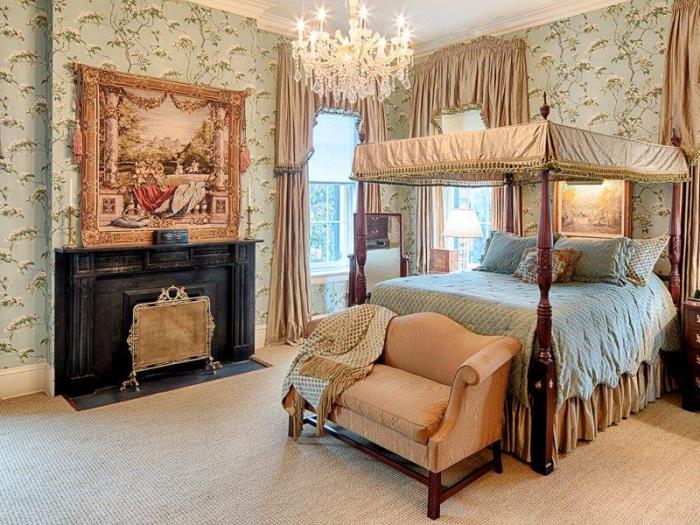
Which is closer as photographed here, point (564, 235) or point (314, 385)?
point (314, 385)

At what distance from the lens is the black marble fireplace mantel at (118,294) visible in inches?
153

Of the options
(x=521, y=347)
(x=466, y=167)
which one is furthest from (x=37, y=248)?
(x=521, y=347)

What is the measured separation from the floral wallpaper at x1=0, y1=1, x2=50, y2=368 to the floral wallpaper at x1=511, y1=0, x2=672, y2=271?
13.6 feet

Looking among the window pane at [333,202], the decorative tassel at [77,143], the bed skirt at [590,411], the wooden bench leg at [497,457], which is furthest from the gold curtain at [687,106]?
the decorative tassel at [77,143]

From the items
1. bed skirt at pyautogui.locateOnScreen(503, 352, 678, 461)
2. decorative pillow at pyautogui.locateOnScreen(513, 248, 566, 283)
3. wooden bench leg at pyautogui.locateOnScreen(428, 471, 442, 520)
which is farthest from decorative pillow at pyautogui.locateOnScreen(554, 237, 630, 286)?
wooden bench leg at pyautogui.locateOnScreen(428, 471, 442, 520)

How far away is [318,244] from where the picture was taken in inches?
231

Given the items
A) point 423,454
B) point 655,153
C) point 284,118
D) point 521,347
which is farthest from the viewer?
point 284,118

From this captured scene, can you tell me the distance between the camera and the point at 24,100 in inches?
150

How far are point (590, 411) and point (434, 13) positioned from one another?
372 cm

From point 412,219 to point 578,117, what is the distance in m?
2.17

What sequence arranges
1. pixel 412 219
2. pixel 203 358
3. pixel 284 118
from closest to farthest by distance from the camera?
pixel 203 358
pixel 284 118
pixel 412 219

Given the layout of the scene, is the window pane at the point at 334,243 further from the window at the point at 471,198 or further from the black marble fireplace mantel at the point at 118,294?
the black marble fireplace mantel at the point at 118,294

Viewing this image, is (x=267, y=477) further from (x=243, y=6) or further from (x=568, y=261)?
(x=243, y=6)

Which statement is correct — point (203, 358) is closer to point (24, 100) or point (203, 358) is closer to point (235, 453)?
point (235, 453)
